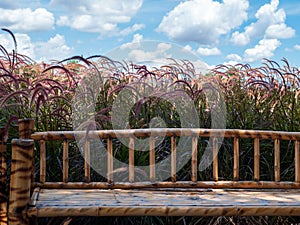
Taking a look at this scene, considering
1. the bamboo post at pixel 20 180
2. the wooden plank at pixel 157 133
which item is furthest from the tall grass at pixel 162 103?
the bamboo post at pixel 20 180

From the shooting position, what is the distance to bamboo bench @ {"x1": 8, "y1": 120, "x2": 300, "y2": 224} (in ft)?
6.34

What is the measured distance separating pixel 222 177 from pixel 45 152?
102 centimetres

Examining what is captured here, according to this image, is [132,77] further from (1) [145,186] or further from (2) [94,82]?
(1) [145,186]

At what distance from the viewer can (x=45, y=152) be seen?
2.37 m

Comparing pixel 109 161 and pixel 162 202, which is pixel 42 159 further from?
pixel 162 202

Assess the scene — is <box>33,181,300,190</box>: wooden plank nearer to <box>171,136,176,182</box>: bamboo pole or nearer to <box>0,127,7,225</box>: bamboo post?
<box>171,136,176,182</box>: bamboo pole

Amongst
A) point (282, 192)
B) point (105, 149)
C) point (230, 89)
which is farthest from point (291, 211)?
point (230, 89)

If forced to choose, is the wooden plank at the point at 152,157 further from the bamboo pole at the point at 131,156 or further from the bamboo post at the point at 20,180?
the bamboo post at the point at 20,180

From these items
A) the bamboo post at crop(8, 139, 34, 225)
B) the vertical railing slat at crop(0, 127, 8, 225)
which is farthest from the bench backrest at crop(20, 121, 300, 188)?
the bamboo post at crop(8, 139, 34, 225)

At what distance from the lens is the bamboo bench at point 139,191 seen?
193 cm

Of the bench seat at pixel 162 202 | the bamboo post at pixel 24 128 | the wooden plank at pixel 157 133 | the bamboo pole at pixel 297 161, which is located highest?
the bamboo post at pixel 24 128

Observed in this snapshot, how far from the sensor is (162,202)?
2.06 metres

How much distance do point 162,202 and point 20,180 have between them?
2.01 feet

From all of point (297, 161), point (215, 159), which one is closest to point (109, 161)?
point (215, 159)
